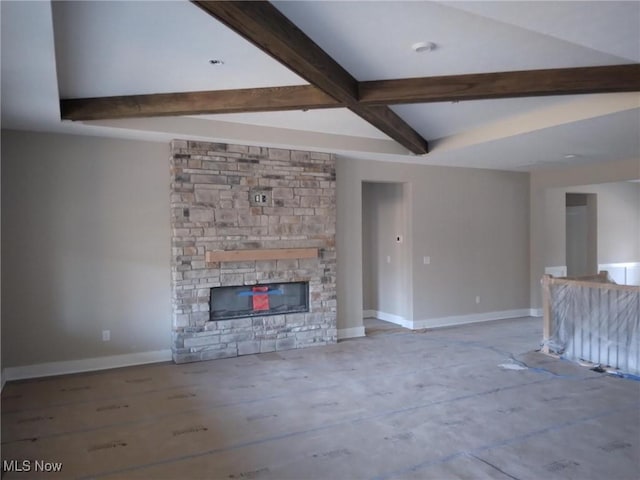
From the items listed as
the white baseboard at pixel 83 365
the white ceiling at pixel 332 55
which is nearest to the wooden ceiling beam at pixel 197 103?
the white ceiling at pixel 332 55

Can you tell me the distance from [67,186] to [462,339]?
5331 millimetres

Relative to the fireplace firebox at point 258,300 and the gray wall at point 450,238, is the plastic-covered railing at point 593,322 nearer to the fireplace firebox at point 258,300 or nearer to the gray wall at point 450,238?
the gray wall at point 450,238

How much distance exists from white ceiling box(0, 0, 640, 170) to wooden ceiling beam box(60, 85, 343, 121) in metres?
0.10

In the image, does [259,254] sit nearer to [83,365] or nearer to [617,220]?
[83,365]

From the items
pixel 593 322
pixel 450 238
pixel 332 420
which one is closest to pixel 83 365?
pixel 332 420

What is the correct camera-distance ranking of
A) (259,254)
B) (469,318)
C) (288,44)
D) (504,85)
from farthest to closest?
(469,318) → (259,254) → (504,85) → (288,44)

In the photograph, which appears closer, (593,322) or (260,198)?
(593,322)

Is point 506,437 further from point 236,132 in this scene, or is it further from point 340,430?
point 236,132

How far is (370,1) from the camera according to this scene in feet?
8.47

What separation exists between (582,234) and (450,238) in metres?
4.37

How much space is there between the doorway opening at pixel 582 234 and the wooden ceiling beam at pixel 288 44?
6.99 metres

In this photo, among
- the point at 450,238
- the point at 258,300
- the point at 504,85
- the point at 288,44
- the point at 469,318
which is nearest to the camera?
the point at 288,44

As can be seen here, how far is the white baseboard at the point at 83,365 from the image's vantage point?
4.67 metres

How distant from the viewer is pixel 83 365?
4.95 m
